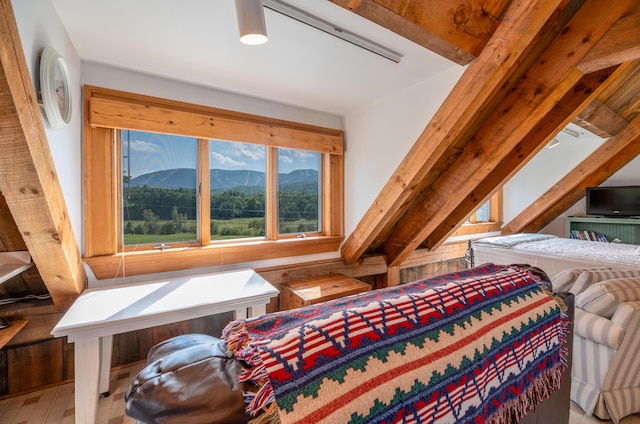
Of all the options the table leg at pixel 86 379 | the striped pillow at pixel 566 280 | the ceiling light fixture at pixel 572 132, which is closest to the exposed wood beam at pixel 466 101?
the striped pillow at pixel 566 280

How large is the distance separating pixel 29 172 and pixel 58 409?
4.84ft

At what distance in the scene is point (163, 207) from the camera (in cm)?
208

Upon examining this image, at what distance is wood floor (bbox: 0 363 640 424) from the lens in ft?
4.93

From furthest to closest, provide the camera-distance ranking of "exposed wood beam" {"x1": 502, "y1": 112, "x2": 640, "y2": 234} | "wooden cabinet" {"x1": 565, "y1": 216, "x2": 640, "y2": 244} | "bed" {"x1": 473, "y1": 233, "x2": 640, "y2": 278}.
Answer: "wooden cabinet" {"x1": 565, "y1": 216, "x2": 640, "y2": 244} < "exposed wood beam" {"x1": 502, "y1": 112, "x2": 640, "y2": 234} < "bed" {"x1": 473, "y1": 233, "x2": 640, "y2": 278}

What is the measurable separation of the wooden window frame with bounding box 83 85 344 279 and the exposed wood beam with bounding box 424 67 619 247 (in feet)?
5.07

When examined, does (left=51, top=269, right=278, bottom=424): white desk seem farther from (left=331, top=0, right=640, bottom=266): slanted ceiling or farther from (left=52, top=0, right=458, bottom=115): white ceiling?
(left=52, top=0, right=458, bottom=115): white ceiling

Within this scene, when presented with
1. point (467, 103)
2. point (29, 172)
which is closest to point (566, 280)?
point (467, 103)

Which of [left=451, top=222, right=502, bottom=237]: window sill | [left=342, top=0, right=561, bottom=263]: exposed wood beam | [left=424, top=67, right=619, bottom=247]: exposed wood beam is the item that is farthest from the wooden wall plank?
[left=451, top=222, right=502, bottom=237]: window sill

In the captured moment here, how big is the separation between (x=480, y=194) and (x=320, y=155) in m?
1.59

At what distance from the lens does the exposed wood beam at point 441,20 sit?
1.12 metres

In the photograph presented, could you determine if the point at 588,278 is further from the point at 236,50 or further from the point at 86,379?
the point at 86,379

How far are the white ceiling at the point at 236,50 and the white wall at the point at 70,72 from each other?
0.10 meters

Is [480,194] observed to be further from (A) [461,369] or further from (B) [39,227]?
(B) [39,227]

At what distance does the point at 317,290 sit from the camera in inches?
91.1
